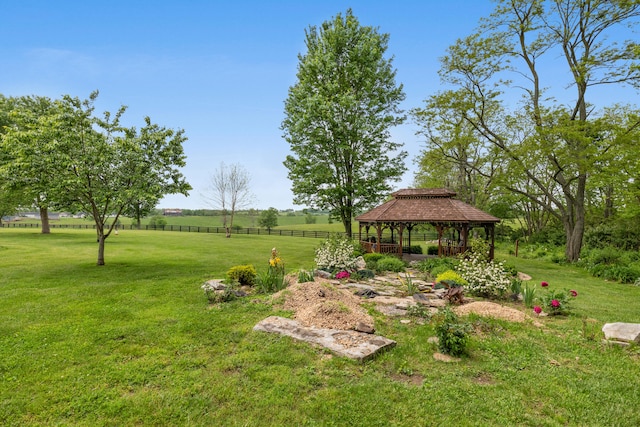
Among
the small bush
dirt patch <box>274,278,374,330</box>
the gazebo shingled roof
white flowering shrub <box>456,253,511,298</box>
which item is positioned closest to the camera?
dirt patch <box>274,278,374,330</box>

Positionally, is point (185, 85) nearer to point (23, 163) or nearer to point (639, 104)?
point (23, 163)

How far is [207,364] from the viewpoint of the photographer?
5102 millimetres

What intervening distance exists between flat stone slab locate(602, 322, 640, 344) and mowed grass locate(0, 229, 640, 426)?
0.21 m

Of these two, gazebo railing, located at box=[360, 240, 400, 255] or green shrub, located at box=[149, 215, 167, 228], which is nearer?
gazebo railing, located at box=[360, 240, 400, 255]

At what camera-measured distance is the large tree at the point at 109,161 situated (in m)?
11.9

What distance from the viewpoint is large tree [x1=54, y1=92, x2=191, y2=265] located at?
39.1 feet

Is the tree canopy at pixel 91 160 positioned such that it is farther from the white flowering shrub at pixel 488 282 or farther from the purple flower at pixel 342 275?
the white flowering shrub at pixel 488 282

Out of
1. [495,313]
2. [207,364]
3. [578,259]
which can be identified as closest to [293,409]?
[207,364]

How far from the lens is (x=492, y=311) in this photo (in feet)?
24.5

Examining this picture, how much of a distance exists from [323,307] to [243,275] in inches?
178

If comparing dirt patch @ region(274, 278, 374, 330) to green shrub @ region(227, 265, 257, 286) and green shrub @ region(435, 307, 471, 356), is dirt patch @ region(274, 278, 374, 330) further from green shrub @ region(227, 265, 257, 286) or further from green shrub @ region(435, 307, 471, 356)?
green shrub @ region(227, 265, 257, 286)

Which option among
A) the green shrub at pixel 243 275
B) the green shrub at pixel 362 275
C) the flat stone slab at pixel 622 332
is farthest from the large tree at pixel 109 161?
the flat stone slab at pixel 622 332

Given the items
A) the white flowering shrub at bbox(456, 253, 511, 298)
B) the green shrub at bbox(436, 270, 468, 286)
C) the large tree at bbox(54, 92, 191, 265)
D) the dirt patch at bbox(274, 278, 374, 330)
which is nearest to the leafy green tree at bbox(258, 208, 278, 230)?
the large tree at bbox(54, 92, 191, 265)

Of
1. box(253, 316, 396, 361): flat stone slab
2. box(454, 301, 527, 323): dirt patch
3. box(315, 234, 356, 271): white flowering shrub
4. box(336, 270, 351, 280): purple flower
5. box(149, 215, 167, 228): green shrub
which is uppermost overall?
box(149, 215, 167, 228): green shrub
